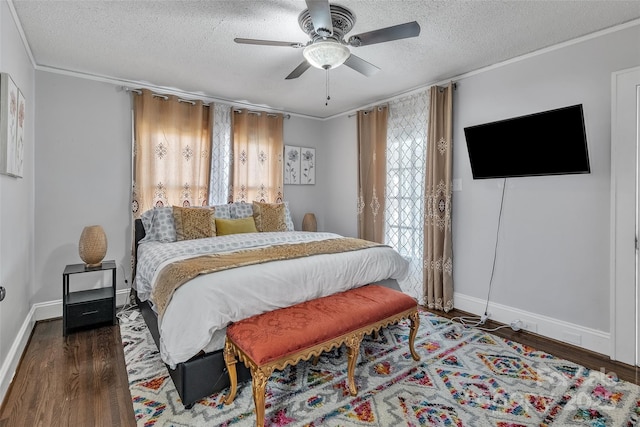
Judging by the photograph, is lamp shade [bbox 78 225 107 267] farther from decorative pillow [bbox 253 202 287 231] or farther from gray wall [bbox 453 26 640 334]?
gray wall [bbox 453 26 640 334]

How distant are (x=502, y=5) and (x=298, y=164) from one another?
334 centimetres

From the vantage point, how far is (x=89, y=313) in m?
2.92

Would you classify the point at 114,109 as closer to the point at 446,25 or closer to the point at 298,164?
the point at 298,164

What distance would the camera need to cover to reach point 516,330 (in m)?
A: 2.93

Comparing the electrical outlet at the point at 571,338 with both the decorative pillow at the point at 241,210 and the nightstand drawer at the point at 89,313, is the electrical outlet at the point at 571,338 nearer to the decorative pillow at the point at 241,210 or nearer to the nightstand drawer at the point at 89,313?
the decorative pillow at the point at 241,210

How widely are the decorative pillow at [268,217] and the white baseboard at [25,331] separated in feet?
5.54

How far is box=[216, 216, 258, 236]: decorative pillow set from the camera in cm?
353

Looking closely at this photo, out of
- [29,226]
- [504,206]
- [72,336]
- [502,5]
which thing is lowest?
[72,336]

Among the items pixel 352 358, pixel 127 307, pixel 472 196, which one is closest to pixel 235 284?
pixel 352 358

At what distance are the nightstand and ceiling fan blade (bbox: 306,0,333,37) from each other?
285cm

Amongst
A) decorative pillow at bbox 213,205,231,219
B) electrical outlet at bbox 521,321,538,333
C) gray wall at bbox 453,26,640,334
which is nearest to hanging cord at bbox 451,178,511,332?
gray wall at bbox 453,26,640,334

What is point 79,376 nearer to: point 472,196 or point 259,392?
point 259,392

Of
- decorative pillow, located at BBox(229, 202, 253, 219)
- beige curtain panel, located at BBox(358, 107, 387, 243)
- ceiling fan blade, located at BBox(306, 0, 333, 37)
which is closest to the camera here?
ceiling fan blade, located at BBox(306, 0, 333, 37)

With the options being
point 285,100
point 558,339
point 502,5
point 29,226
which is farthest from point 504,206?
point 29,226
